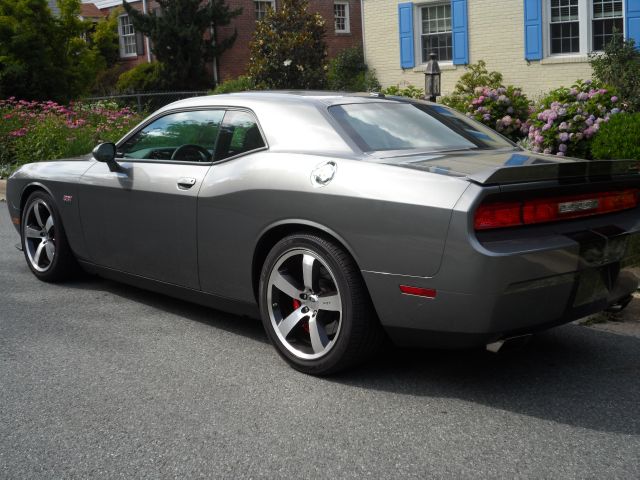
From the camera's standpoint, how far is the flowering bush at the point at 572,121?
9852mm

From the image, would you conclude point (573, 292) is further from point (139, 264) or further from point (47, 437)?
point (139, 264)

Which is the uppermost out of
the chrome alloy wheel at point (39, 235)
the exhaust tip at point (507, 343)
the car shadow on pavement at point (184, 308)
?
the chrome alloy wheel at point (39, 235)

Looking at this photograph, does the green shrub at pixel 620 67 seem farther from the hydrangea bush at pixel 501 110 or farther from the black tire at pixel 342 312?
the black tire at pixel 342 312

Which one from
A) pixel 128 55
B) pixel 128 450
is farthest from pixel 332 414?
pixel 128 55

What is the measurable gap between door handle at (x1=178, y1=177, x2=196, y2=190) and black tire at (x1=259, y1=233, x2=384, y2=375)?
0.83 m

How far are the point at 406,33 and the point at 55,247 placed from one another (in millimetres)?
13250

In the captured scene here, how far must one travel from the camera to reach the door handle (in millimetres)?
4871

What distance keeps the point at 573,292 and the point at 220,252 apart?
1.96 meters

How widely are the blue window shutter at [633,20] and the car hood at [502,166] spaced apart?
431 inches

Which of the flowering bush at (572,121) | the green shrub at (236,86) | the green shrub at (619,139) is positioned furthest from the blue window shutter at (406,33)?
the green shrub at (619,139)

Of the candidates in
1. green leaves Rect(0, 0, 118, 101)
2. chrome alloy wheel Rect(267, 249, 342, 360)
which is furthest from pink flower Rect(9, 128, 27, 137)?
chrome alloy wheel Rect(267, 249, 342, 360)

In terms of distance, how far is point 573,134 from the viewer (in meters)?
9.91

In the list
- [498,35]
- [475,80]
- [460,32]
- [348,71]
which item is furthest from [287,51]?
[498,35]

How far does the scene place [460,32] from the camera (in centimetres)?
1705
